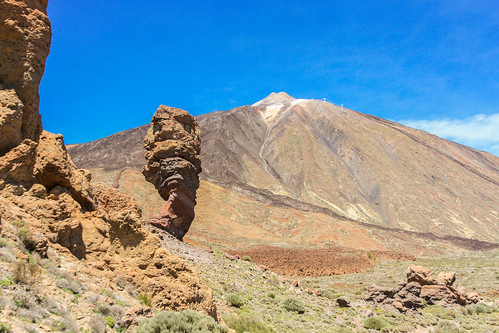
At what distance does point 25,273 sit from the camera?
5258 mm

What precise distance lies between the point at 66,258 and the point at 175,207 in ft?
43.6

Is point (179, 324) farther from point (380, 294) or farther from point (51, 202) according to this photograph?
point (380, 294)

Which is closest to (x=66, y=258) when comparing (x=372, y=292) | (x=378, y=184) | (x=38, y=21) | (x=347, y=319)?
(x=38, y=21)

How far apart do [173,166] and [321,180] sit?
6793 centimetres

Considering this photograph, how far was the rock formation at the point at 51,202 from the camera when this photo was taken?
6.95 m

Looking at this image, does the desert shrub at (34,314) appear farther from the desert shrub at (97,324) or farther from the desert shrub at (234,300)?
the desert shrub at (234,300)

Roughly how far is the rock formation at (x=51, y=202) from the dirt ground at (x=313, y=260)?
21.9 m

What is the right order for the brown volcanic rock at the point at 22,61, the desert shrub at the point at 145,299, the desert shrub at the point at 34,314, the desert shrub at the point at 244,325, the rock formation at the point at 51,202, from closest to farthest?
the desert shrub at the point at 34,314 → the rock formation at the point at 51,202 → the desert shrub at the point at 145,299 → the brown volcanic rock at the point at 22,61 → the desert shrub at the point at 244,325

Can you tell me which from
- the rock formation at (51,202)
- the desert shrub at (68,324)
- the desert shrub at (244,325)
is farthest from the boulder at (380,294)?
the desert shrub at (68,324)

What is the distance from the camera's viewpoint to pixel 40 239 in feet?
20.6

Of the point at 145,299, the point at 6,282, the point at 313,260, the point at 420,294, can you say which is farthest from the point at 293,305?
the point at 313,260

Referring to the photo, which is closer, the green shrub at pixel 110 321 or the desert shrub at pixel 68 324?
the desert shrub at pixel 68 324

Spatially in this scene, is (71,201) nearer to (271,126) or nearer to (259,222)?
(259,222)

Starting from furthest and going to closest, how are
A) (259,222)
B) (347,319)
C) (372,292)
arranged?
(259,222), (372,292), (347,319)
